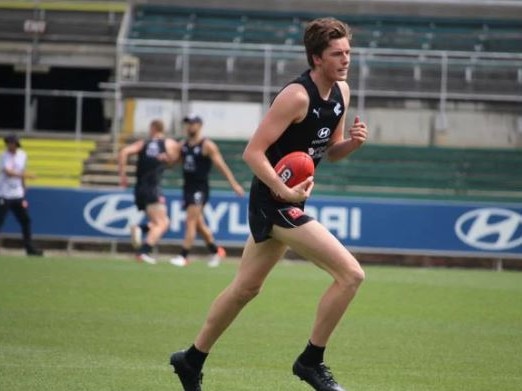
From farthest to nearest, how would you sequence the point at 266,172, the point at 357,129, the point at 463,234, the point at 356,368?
1. the point at 463,234
2. the point at 356,368
3. the point at 357,129
4. the point at 266,172

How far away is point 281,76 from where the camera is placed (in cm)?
3159

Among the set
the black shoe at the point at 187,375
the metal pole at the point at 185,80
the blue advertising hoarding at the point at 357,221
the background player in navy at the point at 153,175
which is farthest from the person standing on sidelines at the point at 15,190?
the black shoe at the point at 187,375

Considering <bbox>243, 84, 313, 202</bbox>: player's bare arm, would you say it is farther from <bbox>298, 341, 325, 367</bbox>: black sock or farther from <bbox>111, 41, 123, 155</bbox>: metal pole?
<bbox>111, 41, 123, 155</bbox>: metal pole

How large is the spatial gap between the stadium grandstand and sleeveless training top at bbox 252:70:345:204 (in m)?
20.1

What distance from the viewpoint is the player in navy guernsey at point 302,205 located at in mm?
8695

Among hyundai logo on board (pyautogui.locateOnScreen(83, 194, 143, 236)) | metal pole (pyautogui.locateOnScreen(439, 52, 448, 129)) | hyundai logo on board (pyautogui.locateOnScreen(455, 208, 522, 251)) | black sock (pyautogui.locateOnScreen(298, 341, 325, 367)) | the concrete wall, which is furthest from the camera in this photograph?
the concrete wall

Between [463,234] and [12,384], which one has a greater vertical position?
[12,384]

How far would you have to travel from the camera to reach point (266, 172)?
864cm

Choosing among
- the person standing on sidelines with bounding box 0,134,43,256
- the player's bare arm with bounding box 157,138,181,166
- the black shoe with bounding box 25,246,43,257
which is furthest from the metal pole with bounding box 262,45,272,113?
the black shoe with bounding box 25,246,43,257

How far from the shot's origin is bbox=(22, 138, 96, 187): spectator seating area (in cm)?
3002

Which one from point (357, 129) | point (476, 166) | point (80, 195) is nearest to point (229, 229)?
point (80, 195)

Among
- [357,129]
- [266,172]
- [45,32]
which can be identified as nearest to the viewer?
[266,172]

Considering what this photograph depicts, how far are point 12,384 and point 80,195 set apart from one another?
17.3m

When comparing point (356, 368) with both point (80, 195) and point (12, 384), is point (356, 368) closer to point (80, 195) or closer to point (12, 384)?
point (12, 384)
